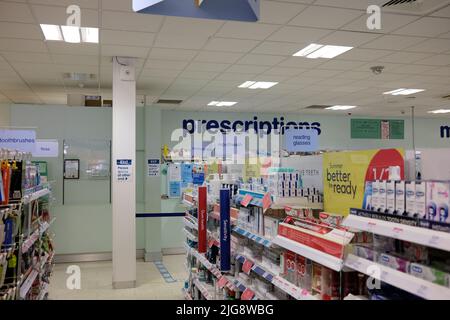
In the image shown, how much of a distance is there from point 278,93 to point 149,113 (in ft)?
9.11

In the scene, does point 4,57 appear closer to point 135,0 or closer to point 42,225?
point 42,225

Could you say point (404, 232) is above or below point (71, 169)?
below

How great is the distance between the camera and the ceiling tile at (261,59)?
255 inches

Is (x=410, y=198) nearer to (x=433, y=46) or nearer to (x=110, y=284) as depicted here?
(x=433, y=46)

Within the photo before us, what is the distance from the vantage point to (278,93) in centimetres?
941

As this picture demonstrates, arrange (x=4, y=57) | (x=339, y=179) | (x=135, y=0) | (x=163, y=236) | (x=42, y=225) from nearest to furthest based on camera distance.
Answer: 1. (x=135, y=0)
2. (x=339, y=179)
3. (x=42, y=225)
4. (x=4, y=57)
5. (x=163, y=236)

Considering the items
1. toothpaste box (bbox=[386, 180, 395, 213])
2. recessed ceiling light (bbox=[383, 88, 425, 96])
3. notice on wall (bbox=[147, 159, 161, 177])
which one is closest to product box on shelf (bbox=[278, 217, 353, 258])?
toothpaste box (bbox=[386, 180, 395, 213])

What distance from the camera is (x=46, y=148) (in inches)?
326

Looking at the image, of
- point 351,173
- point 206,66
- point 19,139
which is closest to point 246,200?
point 351,173

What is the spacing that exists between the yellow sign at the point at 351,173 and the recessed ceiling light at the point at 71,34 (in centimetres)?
363

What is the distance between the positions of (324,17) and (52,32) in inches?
129

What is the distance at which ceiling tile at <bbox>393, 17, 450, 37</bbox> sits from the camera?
16.5ft

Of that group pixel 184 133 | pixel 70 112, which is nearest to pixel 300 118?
pixel 184 133

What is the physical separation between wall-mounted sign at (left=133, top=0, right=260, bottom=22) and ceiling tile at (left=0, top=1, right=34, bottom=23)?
9.44 feet
